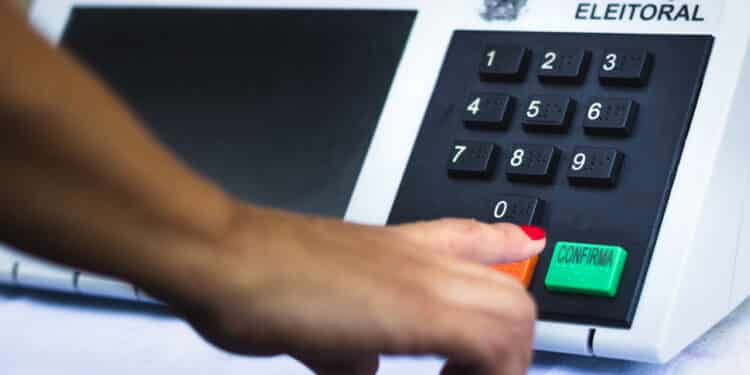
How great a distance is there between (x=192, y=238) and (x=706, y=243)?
1.02 feet

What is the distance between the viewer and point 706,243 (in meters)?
0.62

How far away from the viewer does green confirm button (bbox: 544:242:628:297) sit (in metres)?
0.62

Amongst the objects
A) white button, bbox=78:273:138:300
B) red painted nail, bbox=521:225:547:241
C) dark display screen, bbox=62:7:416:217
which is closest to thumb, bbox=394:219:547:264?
red painted nail, bbox=521:225:547:241

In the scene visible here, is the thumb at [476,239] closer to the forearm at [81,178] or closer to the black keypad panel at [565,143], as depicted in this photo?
the black keypad panel at [565,143]

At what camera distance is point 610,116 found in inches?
25.9

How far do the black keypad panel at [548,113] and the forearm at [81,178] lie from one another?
31cm

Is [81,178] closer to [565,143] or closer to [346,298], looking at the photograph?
[346,298]

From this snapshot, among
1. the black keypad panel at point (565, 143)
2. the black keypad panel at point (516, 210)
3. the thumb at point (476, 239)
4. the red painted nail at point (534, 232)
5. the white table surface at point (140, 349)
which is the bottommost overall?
the white table surface at point (140, 349)

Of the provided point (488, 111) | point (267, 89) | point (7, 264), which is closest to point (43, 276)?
point (7, 264)

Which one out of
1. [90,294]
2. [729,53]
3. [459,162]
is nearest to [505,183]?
[459,162]

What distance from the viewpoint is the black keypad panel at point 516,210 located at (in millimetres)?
653

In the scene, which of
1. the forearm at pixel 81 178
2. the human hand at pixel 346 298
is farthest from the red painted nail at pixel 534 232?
the forearm at pixel 81 178

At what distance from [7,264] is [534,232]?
359mm

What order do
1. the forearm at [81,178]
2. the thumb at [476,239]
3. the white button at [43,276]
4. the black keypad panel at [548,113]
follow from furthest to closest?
the white button at [43,276], the black keypad panel at [548,113], the thumb at [476,239], the forearm at [81,178]
